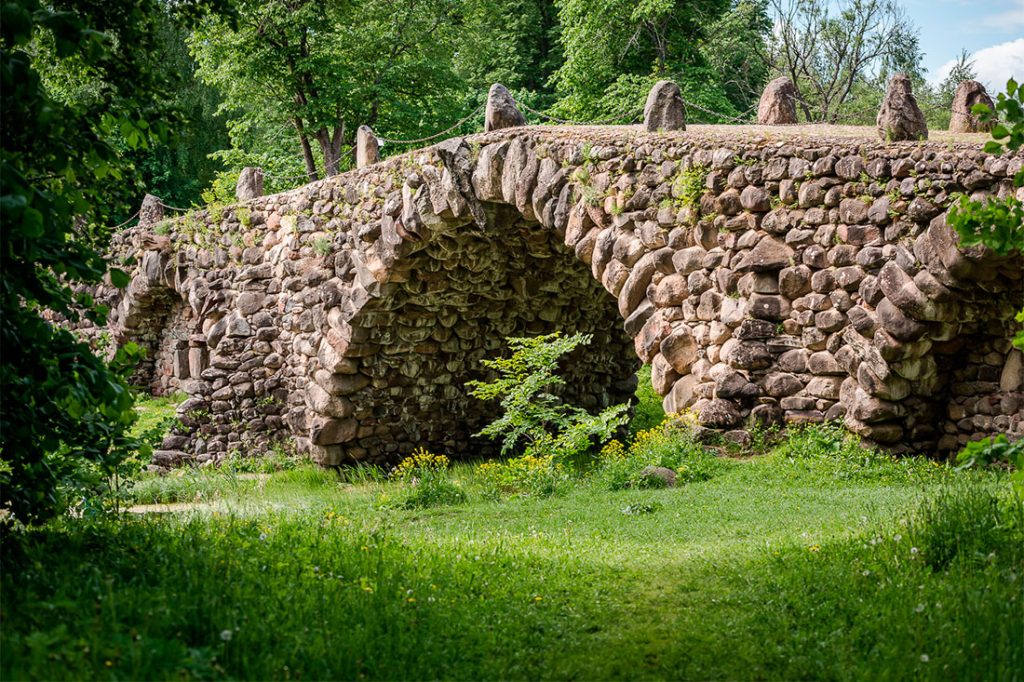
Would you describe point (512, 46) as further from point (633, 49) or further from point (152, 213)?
point (152, 213)

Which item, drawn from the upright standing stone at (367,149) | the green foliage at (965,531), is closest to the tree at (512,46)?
the upright standing stone at (367,149)

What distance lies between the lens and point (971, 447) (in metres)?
3.36

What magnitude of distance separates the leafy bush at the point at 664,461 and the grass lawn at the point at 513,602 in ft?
7.01

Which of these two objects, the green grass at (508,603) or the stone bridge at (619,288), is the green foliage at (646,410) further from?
the green grass at (508,603)

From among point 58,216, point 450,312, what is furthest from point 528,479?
point 58,216

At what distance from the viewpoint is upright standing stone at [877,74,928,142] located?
25.4 feet

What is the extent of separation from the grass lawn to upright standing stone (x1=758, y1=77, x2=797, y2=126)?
19.8ft

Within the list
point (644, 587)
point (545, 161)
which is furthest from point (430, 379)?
point (644, 587)

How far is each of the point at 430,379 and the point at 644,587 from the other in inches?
341

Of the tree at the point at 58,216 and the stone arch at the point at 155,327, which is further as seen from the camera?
the stone arch at the point at 155,327

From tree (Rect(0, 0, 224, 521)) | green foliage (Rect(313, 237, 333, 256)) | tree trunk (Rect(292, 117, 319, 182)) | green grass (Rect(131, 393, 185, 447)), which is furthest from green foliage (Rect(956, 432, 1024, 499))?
tree trunk (Rect(292, 117, 319, 182))

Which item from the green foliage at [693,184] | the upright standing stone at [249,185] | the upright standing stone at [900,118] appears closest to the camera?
the upright standing stone at [900,118]

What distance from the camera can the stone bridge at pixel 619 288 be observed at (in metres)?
7.44

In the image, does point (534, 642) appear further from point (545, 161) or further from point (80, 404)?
point (545, 161)
